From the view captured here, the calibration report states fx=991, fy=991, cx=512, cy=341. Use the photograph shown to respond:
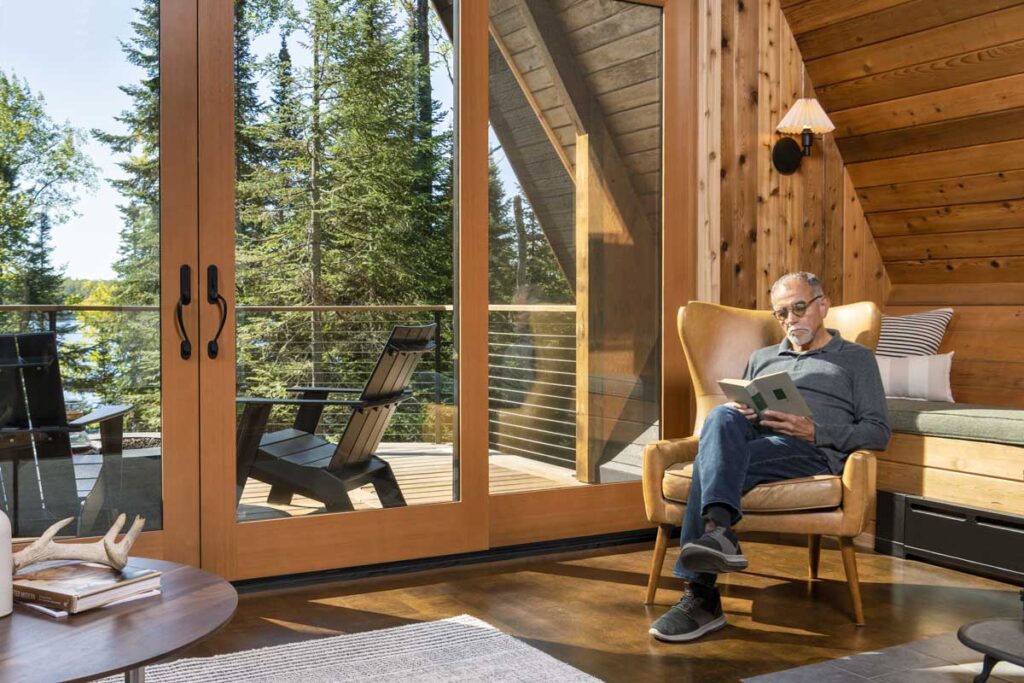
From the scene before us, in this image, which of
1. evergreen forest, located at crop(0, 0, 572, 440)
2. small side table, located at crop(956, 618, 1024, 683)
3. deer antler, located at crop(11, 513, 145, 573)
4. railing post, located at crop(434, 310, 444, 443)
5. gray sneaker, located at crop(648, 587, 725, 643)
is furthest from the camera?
railing post, located at crop(434, 310, 444, 443)

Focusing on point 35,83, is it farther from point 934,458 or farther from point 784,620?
point 934,458

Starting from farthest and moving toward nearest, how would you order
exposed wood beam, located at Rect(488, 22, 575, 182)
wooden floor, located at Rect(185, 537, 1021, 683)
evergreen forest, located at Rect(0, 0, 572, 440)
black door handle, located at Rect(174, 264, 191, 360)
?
exposed wood beam, located at Rect(488, 22, 575, 182), black door handle, located at Rect(174, 264, 191, 360), evergreen forest, located at Rect(0, 0, 572, 440), wooden floor, located at Rect(185, 537, 1021, 683)

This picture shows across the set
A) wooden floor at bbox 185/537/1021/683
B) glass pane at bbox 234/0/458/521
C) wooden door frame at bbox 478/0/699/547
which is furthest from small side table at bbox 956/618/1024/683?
glass pane at bbox 234/0/458/521

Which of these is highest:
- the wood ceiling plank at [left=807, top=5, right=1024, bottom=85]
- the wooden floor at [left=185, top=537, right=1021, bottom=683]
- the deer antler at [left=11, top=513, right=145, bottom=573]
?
the wood ceiling plank at [left=807, top=5, right=1024, bottom=85]

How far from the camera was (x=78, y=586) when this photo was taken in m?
1.88

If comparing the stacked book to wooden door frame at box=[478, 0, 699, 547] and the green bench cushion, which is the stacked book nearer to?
wooden door frame at box=[478, 0, 699, 547]

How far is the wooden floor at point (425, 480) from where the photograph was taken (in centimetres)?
352

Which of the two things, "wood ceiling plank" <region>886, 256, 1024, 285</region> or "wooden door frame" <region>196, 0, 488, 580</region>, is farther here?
"wood ceiling plank" <region>886, 256, 1024, 285</region>

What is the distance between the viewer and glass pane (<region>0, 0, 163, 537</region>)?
10.4ft

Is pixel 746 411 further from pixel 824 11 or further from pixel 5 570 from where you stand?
pixel 5 570

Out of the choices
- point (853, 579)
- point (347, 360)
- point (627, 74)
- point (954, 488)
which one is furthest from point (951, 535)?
point (347, 360)

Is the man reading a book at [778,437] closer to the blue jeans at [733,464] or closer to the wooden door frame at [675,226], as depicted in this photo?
the blue jeans at [733,464]

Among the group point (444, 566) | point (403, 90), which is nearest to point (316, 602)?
point (444, 566)

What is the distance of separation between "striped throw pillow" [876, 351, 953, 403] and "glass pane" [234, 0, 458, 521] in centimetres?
206
